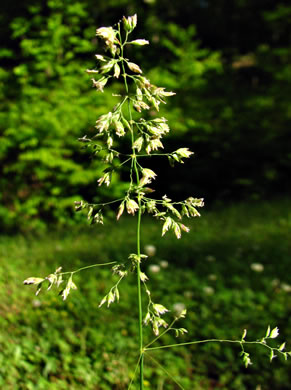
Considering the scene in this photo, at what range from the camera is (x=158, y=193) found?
343 inches

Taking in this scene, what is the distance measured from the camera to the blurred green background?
3.10 m

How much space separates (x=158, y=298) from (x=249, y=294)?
881 mm

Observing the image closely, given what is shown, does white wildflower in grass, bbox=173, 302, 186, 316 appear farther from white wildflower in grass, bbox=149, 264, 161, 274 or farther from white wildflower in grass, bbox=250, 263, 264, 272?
white wildflower in grass, bbox=250, 263, 264, 272

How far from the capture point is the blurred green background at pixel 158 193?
3.10 metres

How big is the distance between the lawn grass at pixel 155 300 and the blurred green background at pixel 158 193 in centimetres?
2

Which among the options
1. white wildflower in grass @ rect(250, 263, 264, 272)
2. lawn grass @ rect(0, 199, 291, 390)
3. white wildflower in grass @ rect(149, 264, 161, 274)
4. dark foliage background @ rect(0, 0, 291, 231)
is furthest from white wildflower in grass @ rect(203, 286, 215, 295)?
dark foliage background @ rect(0, 0, 291, 231)

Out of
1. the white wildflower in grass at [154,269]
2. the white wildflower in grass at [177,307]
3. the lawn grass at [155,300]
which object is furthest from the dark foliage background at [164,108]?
the white wildflower in grass at [177,307]

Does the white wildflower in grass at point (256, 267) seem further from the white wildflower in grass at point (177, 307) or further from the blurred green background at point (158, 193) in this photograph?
the white wildflower in grass at point (177, 307)

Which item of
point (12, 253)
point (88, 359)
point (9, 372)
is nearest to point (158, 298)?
point (88, 359)

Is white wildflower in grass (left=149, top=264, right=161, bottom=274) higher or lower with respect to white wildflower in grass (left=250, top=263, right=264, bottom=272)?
lower

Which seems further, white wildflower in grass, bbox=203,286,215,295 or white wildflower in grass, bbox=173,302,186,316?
white wildflower in grass, bbox=203,286,215,295

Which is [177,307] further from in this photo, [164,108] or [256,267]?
[164,108]

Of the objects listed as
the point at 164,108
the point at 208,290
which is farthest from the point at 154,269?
the point at 164,108

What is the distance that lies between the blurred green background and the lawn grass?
2cm
